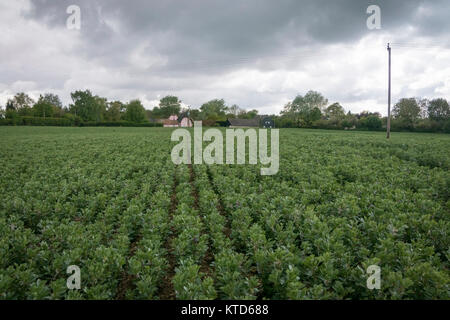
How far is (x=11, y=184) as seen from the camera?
9133 mm

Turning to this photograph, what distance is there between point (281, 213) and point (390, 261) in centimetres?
250

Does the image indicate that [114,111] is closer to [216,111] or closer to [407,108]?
[216,111]

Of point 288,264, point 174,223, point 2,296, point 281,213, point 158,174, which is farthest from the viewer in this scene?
point 158,174

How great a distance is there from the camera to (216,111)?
121438mm

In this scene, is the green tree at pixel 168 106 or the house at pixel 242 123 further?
the green tree at pixel 168 106

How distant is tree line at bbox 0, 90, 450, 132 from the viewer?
2066 inches

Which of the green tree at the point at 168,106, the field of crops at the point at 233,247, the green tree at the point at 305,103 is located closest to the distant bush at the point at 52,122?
the green tree at the point at 168,106

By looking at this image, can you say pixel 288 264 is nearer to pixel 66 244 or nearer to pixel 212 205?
pixel 212 205

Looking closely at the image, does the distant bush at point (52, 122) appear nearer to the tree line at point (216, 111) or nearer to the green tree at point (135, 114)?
the tree line at point (216, 111)

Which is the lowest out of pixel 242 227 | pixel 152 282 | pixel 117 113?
pixel 152 282

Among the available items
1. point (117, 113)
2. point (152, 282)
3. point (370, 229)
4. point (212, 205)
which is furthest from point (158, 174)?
point (117, 113)

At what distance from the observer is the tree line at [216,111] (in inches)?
2066

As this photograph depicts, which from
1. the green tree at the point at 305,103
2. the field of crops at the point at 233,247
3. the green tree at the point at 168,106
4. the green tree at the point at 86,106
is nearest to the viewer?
the field of crops at the point at 233,247

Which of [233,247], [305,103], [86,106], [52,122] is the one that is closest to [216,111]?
[305,103]
